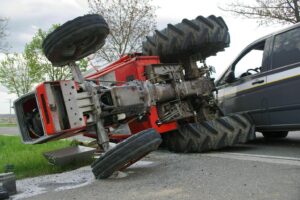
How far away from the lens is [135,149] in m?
4.47

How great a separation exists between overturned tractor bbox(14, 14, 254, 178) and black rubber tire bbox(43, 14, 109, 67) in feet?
0.04

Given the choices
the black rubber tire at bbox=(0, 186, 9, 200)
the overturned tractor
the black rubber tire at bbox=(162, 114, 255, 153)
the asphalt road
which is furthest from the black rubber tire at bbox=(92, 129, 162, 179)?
the black rubber tire at bbox=(162, 114, 255, 153)

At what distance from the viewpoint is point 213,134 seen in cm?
602

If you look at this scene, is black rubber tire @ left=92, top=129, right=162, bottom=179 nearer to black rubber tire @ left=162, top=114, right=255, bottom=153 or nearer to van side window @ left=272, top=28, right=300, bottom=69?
black rubber tire @ left=162, top=114, right=255, bottom=153

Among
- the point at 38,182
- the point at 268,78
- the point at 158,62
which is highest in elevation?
the point at 158,62

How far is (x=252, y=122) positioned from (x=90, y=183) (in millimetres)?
3068

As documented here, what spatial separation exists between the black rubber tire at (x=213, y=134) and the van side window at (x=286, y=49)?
1014 millimetres

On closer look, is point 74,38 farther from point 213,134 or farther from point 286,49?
point 286,49

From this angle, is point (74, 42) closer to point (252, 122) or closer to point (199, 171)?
point (199, 171)

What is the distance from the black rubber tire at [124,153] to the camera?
14.6 ft

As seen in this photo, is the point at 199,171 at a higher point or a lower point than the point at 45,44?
lower

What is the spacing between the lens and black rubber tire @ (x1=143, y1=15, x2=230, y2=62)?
627cm

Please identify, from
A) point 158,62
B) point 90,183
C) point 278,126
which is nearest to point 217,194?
point 90,183

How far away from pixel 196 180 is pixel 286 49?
2.75 metres
